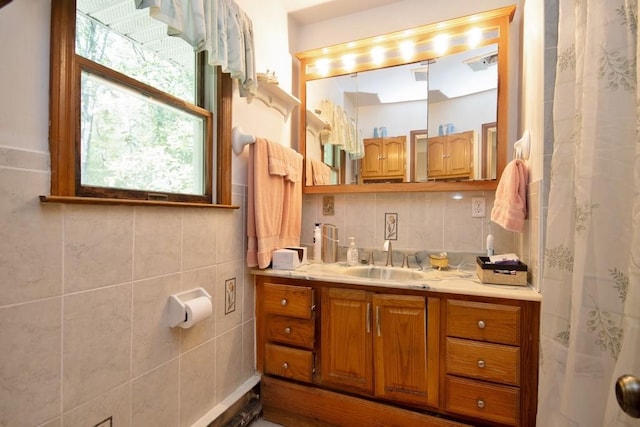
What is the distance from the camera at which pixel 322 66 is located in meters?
2.17

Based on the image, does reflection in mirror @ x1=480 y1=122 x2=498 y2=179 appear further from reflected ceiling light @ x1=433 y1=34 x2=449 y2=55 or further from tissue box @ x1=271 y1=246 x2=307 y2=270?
tissue box @ x1=271 y1=246 x2=307 y2=270

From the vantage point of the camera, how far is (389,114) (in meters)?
1.94

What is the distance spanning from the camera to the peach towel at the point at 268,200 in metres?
1.63

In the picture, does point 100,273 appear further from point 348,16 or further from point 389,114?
point 348,16

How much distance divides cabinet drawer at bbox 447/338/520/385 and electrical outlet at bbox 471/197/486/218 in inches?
30.8

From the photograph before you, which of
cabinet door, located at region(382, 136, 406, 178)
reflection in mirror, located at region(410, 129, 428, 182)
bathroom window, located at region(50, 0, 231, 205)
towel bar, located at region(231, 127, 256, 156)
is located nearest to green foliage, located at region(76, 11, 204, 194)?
bathroom window, located at region(50, 0, 231, 205)

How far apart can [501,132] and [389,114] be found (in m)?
0.66

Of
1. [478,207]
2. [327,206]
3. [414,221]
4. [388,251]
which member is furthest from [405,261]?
[327,206]

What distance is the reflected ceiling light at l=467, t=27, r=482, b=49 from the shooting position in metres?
1.77

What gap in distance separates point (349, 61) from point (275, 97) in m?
0.60

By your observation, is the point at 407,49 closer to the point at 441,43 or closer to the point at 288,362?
the point at 441,43

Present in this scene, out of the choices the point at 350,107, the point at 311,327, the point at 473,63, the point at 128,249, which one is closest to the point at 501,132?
the point at 473,63

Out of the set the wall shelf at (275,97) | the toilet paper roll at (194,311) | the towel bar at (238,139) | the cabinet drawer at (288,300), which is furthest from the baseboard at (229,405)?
the wall shelf at (275,97)

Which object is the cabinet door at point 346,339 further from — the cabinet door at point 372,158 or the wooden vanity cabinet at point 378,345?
the cabinet door at point 372,158
